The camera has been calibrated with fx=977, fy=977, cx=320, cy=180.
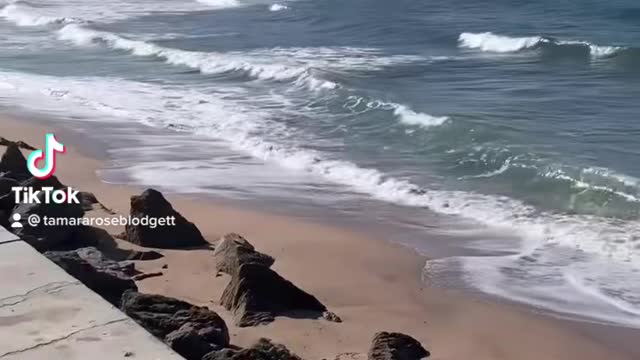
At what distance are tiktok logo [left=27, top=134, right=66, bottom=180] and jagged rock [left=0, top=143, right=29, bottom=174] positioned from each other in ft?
0.37

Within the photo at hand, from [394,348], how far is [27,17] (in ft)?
98.7

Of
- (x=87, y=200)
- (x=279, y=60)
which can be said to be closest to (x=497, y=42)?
(x=279, y=60)

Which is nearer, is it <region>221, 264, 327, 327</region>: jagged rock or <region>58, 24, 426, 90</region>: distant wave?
<region>221, 264, 327, 327</region>: jagged rock

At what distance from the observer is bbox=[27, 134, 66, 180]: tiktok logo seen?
34.8 feet

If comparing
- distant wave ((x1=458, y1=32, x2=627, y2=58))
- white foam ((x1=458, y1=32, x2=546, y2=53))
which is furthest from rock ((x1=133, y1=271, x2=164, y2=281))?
white foam ((x1=458, y1=32, x2=546, y2=53))

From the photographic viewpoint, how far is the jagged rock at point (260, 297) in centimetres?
679

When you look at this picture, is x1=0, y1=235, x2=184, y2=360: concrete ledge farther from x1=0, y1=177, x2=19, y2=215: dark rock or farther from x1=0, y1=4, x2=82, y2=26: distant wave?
x1=0, y1=4, x2=82, y2=26: distant wave

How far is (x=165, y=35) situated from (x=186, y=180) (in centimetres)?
1708

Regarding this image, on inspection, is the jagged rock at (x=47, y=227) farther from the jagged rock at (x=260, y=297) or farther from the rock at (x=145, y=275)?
the jagged rock at (x=260, y=297)

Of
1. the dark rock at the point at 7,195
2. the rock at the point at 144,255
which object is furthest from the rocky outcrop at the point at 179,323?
the dark rock at the point at 7,195

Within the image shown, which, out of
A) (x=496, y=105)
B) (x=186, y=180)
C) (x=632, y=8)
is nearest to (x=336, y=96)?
(x=496, y=105)

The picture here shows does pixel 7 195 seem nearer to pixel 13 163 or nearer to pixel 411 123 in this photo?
pixel 13 163

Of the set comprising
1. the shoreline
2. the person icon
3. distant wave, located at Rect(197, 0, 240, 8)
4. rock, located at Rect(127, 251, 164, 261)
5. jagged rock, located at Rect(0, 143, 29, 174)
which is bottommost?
the shoreline

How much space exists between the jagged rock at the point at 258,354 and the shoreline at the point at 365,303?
2.63ft
